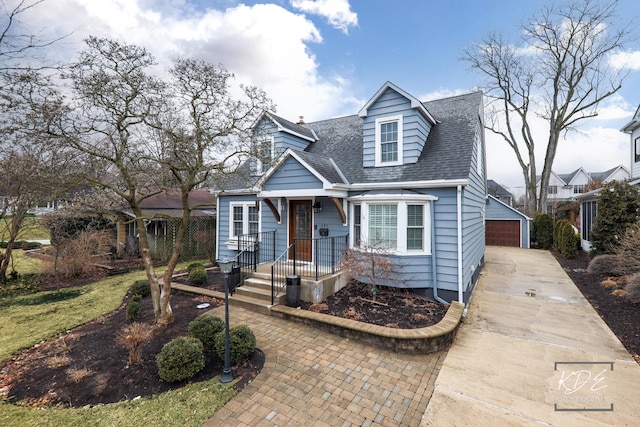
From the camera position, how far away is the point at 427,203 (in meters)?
7.70

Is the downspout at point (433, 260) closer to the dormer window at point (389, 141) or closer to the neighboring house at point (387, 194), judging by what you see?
the neighboring house at point (387, 194)

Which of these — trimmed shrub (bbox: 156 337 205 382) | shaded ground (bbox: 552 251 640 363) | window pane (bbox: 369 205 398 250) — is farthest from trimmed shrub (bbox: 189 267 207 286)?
shaded ground (bbox: 552 251 640 363)

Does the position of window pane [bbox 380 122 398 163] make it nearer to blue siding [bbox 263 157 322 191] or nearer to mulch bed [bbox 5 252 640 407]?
blue siding [bbox 263 157 322 191]

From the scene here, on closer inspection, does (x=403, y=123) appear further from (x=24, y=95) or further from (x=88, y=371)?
(x=88, y=371)

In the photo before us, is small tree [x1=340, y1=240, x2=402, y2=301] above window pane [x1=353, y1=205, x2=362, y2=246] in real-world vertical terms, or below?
below

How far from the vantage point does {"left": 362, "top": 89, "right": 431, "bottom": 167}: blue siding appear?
8531 millimetres

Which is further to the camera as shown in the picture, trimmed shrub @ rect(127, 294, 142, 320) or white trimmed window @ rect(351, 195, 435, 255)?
white trimmed window @ rect(351, 195, 435, 255)

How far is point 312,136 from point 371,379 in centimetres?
999

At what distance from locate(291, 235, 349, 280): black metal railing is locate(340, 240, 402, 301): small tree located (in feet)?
2.61

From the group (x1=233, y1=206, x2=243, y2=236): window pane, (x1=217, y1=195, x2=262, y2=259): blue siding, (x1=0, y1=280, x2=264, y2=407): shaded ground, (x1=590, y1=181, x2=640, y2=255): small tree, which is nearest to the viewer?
(x1=0, y1=280, x2=264, y2=407): shaded ground

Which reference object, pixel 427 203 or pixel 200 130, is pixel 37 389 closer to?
pixel 200 130

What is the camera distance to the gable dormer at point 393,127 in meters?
8.53

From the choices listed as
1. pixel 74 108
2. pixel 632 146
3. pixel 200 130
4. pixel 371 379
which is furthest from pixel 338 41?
pixel 632 146

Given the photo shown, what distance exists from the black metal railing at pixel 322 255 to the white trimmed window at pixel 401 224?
3.11 ft
